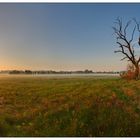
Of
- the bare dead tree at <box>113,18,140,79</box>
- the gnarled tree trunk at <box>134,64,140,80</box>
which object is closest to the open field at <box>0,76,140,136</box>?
the gnarled tree trunk at <box>134,64,140,80</box>

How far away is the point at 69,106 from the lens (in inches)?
328

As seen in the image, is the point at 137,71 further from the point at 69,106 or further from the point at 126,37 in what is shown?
the point at 69,106

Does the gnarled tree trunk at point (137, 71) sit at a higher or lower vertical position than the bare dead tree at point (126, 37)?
lower

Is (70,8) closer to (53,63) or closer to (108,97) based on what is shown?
(53,63)

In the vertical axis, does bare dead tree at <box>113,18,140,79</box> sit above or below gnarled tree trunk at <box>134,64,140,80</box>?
above

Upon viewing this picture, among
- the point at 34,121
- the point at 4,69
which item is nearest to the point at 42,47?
the point at 4,69

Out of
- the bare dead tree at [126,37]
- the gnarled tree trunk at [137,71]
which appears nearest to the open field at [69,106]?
the gnarled tree trunk at [137,71]

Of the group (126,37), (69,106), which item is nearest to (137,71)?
(126,37)

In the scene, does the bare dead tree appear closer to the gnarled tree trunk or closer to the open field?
the gnarled tree trunk

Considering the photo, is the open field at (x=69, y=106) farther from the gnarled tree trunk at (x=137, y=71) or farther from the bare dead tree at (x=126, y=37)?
the bare dead tree at (x=126, y=37)

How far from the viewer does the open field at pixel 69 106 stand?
305 inches

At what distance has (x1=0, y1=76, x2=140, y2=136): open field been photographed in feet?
25.4

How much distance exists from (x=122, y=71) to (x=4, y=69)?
10.5 feet

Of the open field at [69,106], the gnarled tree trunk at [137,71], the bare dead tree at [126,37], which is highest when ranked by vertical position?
the bare dead tree at [126,37]
